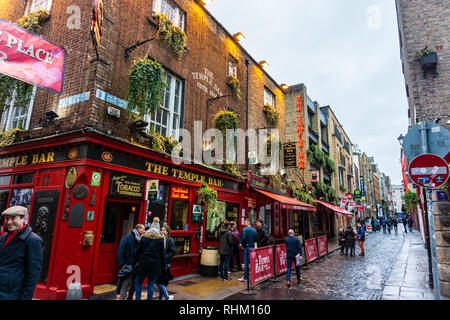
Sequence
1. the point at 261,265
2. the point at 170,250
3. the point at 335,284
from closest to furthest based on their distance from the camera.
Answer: the point at 170,250 < the point at 261,265 < the point at 335,284

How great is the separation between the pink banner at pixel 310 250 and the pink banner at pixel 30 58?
11248 millimetres

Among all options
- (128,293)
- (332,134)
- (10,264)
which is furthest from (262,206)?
(332,134)

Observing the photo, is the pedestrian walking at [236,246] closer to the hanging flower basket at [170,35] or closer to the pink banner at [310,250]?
the pink banner at [310,250]

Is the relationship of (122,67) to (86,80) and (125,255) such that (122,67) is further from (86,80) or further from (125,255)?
(125,255)

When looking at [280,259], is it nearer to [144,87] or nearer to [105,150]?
[105,150]

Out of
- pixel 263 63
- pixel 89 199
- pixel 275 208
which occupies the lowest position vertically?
pixel 89 199

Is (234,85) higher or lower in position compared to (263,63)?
lower

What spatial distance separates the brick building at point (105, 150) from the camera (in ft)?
22.7

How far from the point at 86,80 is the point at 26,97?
8.22ft

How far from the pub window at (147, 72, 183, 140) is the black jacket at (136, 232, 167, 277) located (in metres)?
4.51

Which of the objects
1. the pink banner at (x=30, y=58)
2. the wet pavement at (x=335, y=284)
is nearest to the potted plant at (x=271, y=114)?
the wet pavement at (x=335, y=284)

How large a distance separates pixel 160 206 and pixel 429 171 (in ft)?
24.3

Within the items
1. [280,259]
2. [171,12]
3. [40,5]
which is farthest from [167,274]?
[40,5]

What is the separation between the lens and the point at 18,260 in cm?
342
